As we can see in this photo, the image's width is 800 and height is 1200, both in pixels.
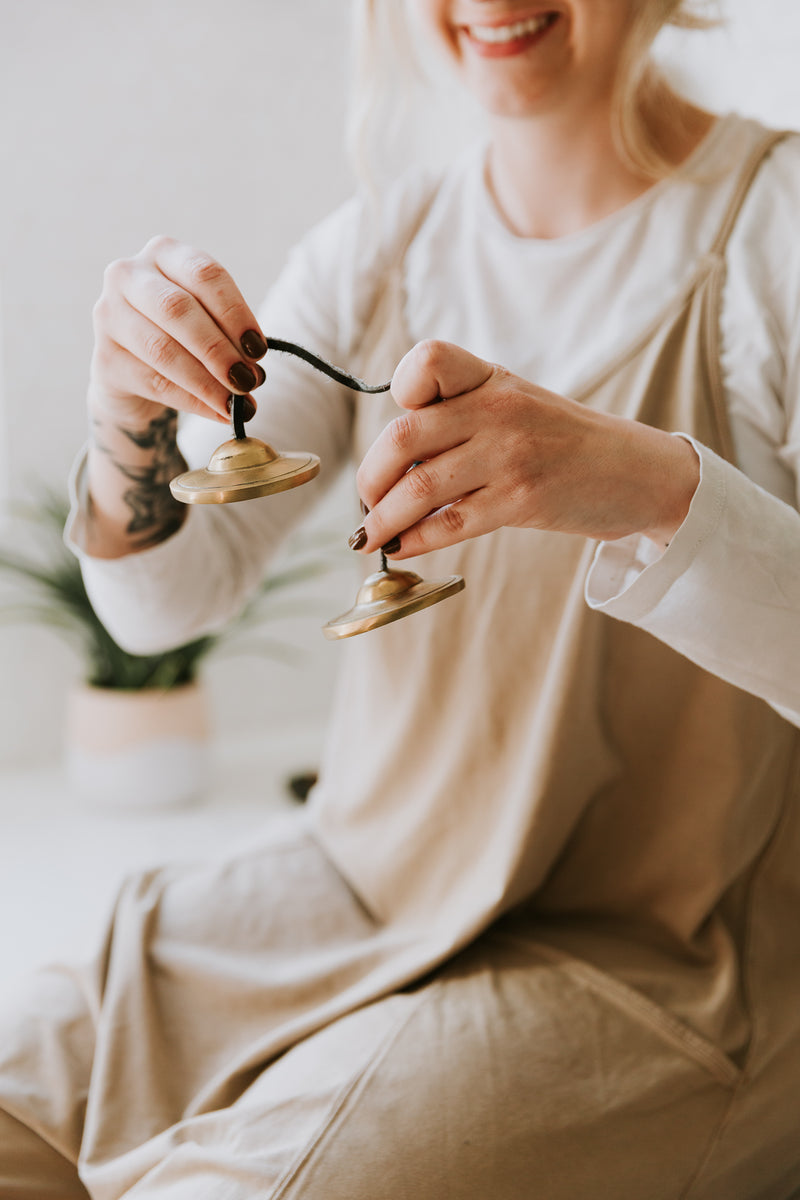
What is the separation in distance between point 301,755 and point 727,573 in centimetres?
176

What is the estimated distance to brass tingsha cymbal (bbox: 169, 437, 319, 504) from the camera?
0.68m

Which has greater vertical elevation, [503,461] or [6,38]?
[6,38]

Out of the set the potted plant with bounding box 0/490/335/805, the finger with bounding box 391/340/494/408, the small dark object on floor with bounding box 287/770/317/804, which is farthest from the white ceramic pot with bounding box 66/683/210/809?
the finger with bounding box 391/340/494/408

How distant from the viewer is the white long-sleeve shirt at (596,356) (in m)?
0.82

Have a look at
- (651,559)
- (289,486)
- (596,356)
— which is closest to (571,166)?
(596,356)

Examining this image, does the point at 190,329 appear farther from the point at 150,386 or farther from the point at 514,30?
the point at 514,30

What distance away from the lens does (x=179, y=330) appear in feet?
2.44

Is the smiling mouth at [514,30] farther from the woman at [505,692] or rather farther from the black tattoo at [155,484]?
the black tattoo at [155,484]

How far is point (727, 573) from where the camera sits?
80cm

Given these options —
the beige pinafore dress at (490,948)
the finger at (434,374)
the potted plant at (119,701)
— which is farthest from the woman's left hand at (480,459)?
the potted plant at (119,701)

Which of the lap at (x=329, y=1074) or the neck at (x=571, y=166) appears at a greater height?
the neck at (x=571, y=166)

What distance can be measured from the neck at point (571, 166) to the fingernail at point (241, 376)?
53 cm

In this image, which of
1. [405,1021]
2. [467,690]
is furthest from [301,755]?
[405,1021]

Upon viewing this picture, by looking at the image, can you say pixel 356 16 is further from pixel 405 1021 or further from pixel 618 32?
pixel 405 1021
